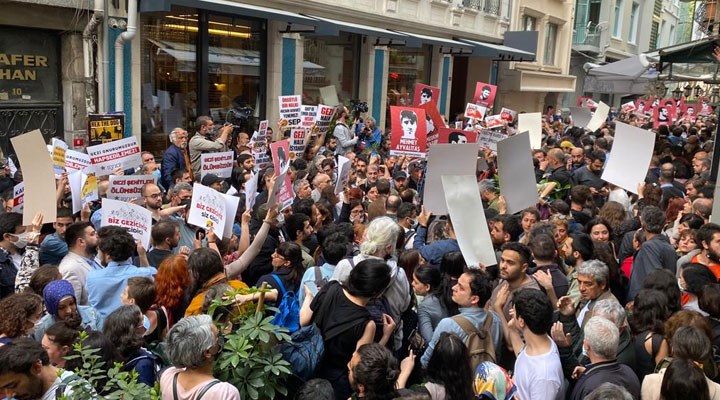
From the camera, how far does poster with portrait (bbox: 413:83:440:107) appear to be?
474 inches

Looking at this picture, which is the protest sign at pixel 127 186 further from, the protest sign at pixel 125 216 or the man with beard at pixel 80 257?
the man with beard at pixel 80 257

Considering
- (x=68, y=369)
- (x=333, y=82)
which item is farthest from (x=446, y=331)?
(x=333, y=82)

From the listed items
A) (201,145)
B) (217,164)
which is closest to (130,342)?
(217,164)

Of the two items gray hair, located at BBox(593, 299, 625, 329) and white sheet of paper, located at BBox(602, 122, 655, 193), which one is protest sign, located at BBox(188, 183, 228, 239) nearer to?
gray hair, located at BBox(593, 299, 625, 329)

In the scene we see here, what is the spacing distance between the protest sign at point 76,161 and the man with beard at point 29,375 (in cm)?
392

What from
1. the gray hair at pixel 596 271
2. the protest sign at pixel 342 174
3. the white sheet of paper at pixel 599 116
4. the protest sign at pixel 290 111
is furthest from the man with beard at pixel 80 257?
the white sheet of paper at pixel 599 116

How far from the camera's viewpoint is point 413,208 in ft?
20.9

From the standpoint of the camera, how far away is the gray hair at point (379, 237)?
425 cm

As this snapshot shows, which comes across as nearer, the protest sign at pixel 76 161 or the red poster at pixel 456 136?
the protest sign at pixel 76 161

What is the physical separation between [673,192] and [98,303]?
254 inches

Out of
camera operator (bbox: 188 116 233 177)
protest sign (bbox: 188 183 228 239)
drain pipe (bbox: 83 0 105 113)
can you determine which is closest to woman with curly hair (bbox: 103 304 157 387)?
protest sign (bbox: 188 183 228 239)

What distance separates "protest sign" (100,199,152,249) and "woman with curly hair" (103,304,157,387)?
173 cm

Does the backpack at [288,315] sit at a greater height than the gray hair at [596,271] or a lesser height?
lesser

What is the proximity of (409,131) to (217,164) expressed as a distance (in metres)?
3.10
